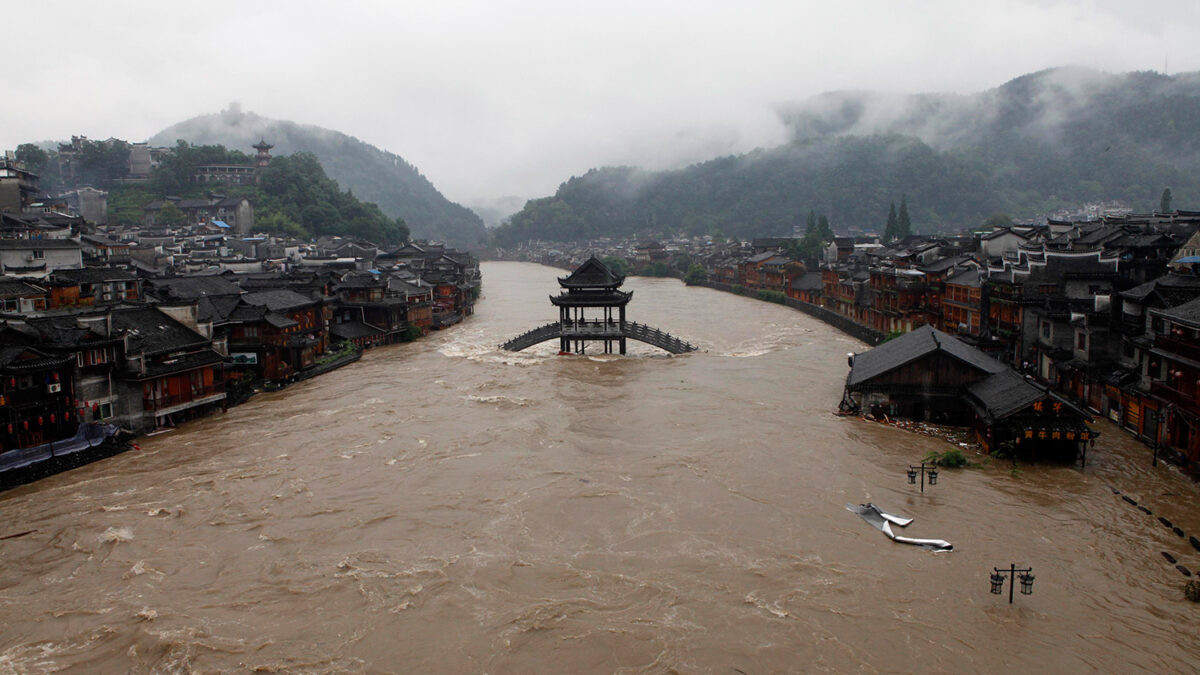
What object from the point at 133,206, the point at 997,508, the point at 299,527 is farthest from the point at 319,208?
the point at 997,508

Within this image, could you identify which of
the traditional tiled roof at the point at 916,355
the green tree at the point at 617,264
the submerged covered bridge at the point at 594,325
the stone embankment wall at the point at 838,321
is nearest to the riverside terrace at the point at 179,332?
the submerged covered bridge at the point at 594,325

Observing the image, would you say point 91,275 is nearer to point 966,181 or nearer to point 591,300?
point 591,300

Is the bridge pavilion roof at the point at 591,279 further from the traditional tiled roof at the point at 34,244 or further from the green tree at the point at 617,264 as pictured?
the green tree at the point at 617,264

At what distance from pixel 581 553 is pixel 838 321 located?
44.8m

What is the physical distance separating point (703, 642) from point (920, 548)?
669 centimetres

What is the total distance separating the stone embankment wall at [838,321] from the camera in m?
49.9

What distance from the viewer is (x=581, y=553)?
18922 millimetres

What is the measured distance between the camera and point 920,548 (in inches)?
738

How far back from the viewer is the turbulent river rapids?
15.0 metres

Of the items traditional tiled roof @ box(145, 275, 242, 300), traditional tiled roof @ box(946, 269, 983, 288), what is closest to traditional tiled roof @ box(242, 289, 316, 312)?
traditional tiled roof @ box(145, 275, 242, 300)

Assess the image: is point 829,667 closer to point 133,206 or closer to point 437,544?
point 437,544

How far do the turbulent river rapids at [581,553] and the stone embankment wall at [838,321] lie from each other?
65.2 feet

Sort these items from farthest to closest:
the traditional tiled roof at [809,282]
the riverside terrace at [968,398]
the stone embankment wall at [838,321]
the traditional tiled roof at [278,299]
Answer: the traditional tiled roof at [809,282]
the stone embankment wall at [838,321]
the traditional tiled roof at [278,299]
the riverside terrace at [968,398]

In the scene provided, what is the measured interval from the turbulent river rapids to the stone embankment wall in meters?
19.9
